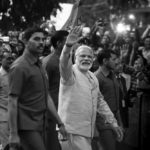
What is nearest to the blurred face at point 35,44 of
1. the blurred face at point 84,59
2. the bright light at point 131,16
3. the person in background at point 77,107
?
the person in background at point 77,107

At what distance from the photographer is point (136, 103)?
44.4 feet

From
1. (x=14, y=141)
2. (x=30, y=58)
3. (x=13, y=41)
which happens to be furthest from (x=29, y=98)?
(x=13, y=41)

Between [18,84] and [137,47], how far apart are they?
33.8ft

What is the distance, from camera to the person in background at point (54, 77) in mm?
10336

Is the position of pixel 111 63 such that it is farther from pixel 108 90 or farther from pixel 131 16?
pixel 131 16

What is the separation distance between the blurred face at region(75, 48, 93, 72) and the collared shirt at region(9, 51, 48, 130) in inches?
53.5

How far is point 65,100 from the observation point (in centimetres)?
931

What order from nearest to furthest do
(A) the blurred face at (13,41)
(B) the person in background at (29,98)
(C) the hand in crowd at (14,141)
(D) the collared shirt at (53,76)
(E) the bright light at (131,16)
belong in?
1. (C) the hand in crowd at (14,141)
2. (B) the person in background at (29,98)
3. (D) the collared shirt at (53,76)
4. (A) the blurred face at (13,41)
5. (E) the bright light at (131,16)

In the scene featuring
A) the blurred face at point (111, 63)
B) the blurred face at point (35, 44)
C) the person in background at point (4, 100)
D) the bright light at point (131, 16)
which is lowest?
the bright light at point (131, 16)

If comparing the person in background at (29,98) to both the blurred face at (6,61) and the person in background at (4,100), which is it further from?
the blurred face at (6,61)

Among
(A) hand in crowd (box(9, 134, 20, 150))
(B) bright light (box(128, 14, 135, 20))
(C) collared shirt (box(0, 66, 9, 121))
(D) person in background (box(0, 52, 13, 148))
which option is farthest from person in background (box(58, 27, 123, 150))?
(B) bright light (box(128, 14, 135, 20))

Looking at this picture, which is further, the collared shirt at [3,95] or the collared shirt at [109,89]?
the collared shirt at [3,95]

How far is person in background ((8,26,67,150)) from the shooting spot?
26.1 ft

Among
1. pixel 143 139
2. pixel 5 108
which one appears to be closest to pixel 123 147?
pixel 143 139
